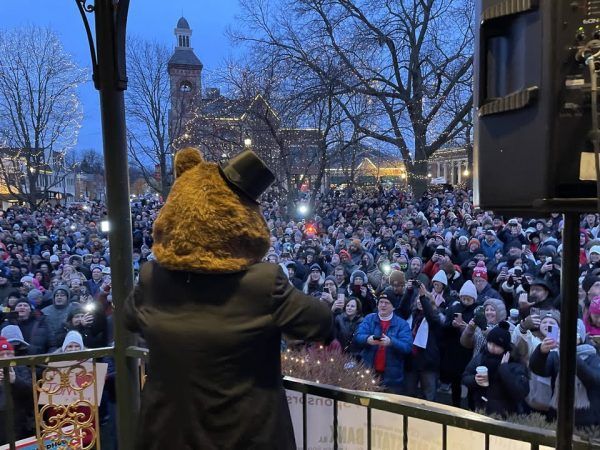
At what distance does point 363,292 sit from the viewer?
7.06 meters

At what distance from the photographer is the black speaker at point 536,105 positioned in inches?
43.1

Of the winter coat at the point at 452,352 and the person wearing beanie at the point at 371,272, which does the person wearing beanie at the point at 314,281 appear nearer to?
the person wearing beanie at the point at 371,272

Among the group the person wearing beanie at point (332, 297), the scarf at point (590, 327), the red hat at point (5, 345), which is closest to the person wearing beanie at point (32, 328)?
the red hat at point (5, 345)

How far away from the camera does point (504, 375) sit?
460 cm

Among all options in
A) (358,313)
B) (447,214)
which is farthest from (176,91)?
(358,313)

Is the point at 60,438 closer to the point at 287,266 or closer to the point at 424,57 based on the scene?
the point at 287,266

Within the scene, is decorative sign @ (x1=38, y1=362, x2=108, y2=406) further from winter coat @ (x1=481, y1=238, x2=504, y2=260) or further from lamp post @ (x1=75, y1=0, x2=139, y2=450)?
winter coat @ (x1=481, y1=238, x2=504, y2=260)

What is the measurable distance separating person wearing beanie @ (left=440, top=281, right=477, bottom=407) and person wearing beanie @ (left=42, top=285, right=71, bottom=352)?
4.33 meters

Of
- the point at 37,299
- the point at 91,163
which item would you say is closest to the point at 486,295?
the point at 37,299

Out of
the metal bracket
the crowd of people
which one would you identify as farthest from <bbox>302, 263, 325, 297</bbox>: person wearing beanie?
the metal bracket

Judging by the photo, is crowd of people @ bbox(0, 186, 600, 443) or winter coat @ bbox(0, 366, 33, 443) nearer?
crowd of people @ bbox(0, 186, 600, 443)

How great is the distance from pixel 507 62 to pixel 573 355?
2.49 ft

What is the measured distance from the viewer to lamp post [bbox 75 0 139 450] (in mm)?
2676

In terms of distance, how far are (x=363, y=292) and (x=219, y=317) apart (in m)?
5.57
